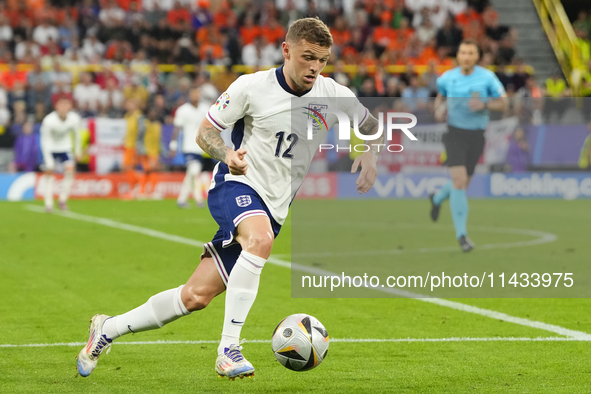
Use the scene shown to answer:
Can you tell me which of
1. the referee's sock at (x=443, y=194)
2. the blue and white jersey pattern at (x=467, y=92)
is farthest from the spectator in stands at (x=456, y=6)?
the blue and white jersey pattern at (x=467, y=92)

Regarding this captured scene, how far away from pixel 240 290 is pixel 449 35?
23.0 meters

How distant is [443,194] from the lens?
38.2ft

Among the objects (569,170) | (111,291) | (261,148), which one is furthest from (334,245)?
(569,170)

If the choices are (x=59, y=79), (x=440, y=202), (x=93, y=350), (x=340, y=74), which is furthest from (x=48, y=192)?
(x=93, y=350)

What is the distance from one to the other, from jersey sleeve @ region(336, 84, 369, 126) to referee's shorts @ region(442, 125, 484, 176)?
5622 mm

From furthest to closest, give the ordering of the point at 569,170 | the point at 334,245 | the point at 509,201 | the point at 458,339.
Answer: the point at 569,170, the point at 509,201, the point at 334,245, the point at 458,339

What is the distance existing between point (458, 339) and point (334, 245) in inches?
232

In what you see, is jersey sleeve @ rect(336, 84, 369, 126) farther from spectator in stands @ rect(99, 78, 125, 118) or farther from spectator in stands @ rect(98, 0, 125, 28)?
spectator in stands @ rect(98, 0, 125, 28)

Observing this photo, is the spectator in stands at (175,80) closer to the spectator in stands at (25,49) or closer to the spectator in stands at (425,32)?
the spectator in stands at (25,49)

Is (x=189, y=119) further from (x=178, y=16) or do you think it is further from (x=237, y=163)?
(x=237, y=163)

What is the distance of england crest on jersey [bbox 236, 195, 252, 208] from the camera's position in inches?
185

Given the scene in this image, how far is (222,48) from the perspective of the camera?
81.3 ft

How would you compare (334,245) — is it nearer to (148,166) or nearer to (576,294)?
(576,294)

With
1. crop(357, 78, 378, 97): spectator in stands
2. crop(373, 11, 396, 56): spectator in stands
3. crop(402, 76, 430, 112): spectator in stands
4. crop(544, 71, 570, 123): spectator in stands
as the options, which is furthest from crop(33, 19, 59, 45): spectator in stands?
crop(544, 71, 570, 123): spectator in stands
